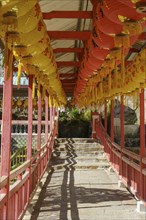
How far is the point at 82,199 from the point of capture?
8227 mm

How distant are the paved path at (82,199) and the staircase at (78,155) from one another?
118cm

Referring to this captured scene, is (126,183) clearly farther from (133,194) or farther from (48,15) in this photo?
(48,15)

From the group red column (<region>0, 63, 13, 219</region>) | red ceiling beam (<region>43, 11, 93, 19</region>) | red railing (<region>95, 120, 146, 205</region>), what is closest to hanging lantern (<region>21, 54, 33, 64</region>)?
red column (<region>0, 63, 13, 219</region>)

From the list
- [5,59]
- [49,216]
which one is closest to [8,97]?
[5,59]

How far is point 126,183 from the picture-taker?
933 cm

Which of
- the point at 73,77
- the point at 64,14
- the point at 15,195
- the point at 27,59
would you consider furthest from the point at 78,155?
the point at 27,59

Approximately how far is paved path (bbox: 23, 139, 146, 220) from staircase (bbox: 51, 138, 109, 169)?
46.3 inches

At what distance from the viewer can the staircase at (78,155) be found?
13.1 metres

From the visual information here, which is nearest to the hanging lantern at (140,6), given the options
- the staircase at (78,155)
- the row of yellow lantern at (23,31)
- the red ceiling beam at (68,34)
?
the row of yellow lantern at (23,31)

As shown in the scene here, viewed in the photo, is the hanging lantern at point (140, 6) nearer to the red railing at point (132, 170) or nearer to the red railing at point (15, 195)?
the red railing at point (15, 195)

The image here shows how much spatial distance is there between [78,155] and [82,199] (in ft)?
20.8

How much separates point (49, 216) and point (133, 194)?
2.61 meters

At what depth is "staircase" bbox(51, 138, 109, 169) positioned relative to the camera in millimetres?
13117

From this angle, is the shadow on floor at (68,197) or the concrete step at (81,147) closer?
the shadow on floor at (68,197)
